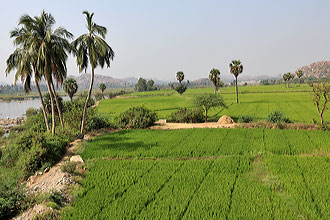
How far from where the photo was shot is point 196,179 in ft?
36.1

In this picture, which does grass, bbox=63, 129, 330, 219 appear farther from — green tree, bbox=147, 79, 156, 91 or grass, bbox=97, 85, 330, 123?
green tree, bbox=147, 79, 156, 91

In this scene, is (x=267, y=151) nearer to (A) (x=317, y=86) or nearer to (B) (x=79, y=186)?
(B) (x=79, y=186)

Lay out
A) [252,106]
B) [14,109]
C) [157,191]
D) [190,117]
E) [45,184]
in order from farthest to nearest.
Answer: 1. [14,109]
2. [252,106]
3. [190,117]
4. [45,184]
5. [157,191]

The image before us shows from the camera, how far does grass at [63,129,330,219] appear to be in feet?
27.3

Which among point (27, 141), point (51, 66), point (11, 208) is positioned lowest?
point (11, 208)

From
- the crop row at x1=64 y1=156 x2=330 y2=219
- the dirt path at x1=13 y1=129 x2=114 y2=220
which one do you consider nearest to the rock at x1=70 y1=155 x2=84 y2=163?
the dirt path at x1=13 y1=129 x2=114 y2=220

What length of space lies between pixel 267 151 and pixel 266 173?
4.08 m

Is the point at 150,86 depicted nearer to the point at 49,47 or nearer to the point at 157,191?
the point at 49,47

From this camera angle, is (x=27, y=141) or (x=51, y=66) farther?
(x=51, y=66)

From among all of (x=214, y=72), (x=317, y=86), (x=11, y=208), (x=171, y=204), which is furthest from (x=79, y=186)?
(x=214, y=72)

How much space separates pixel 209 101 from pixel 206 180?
80.2ft

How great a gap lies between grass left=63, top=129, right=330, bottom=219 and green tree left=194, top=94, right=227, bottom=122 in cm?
1594

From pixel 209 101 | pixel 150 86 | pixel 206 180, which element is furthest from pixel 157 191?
pixel 150 86

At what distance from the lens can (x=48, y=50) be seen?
17.6 metres
